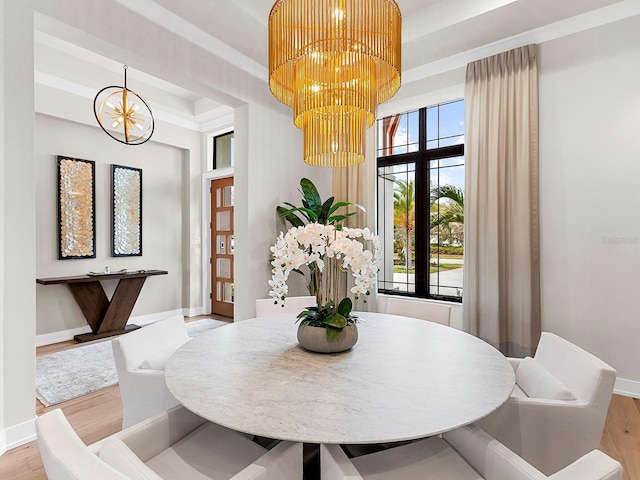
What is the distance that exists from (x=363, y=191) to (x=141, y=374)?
304 centimetres

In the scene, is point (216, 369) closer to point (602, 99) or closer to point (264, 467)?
point (264, 467)

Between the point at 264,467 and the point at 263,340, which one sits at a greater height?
the point at 263,340

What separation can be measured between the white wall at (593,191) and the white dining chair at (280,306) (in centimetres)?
207

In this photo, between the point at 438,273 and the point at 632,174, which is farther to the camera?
the point at 438,273

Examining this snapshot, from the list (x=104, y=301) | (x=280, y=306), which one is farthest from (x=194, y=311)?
(x=280, y=306)

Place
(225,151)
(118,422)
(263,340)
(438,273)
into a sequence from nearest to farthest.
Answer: (263,340) → (118,422) → (438,273) → (225,151)

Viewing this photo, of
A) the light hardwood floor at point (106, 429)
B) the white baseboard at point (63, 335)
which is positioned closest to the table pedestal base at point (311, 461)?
the light hardwood floor at point (106, 429)

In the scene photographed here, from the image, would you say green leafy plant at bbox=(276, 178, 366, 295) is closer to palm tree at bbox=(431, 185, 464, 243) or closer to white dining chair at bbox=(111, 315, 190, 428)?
palm tree at bbox=(431, 185, 464, 243)

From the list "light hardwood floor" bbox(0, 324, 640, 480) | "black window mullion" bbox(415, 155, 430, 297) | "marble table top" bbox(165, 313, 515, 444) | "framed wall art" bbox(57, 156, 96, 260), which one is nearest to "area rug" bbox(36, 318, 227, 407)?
"light hardwood floor" bbox(0, 324, 640, 480)

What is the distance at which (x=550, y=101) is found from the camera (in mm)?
3068

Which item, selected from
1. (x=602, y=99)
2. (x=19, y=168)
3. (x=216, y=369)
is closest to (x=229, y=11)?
(x=19, y=168)

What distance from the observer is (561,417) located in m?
1.29

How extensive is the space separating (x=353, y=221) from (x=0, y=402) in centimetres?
326

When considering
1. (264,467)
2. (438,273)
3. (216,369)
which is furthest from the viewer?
(438,273)
